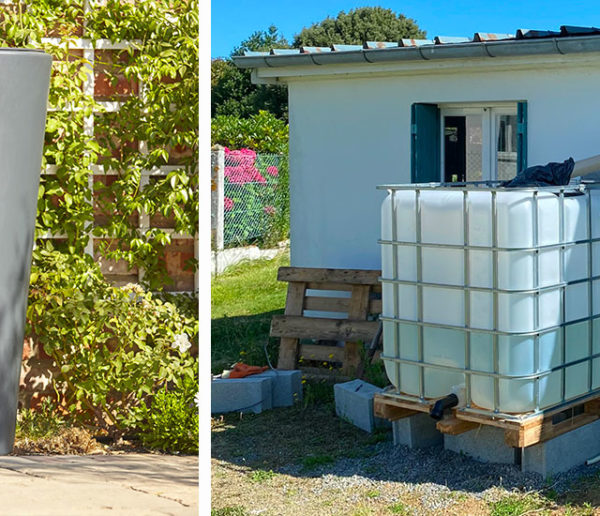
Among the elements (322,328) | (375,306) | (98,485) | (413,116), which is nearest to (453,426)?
(98,485)

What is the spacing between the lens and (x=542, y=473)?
5.37m

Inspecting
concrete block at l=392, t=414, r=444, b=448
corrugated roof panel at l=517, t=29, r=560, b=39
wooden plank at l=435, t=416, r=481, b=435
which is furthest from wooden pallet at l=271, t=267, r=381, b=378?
wooden plank at l=435, t=416, r=481, b=435

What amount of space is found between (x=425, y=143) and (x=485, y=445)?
3.04 metres

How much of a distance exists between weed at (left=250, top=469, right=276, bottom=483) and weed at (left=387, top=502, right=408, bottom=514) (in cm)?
82

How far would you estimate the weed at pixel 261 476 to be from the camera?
5.55 m

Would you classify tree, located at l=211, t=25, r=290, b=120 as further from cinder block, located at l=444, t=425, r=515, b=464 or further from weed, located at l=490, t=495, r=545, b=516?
weed, located at l=490, t=495, r=545, b=516

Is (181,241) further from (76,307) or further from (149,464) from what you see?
(149,464)

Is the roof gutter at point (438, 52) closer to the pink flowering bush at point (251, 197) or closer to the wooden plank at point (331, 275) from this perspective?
the wooden plank at point (331, 275)

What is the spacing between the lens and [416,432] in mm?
5875

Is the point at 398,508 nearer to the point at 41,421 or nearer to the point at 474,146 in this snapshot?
the point at 41,421

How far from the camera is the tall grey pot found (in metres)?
5.44

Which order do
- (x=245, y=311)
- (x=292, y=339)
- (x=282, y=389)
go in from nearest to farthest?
(x=282, y=389), (x=292, y=339), (x=245, y=311)

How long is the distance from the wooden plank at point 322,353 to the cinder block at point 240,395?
92 centimetres

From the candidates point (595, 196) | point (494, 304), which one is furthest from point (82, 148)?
point (595, 196)
